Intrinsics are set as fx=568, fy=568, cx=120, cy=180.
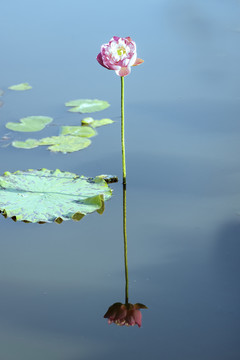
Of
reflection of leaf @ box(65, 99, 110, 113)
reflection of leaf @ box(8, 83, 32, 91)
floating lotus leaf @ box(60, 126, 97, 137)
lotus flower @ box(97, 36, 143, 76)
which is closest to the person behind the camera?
lotus flower @ box(97, 36, 143, 76)

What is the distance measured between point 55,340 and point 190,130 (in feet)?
4.10

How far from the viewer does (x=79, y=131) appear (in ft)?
7.54

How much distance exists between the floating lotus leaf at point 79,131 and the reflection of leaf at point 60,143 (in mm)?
35

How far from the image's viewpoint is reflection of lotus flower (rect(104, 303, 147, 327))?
4.32 feet

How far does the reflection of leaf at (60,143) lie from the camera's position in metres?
2.17

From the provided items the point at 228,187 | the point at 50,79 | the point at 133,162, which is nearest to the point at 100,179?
the point at 133,162

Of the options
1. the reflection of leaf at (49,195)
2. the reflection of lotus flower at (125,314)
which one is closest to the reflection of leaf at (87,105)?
the reflection of leaf at (49,195)

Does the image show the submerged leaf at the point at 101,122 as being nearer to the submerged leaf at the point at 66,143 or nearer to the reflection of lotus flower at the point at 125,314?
the submerged leaf at the point at 66,143

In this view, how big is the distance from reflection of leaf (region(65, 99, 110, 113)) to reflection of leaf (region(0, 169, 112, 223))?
2.12 feet

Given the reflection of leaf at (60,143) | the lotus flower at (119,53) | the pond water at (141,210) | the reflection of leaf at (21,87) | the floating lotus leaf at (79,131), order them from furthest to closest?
the reflection of leaf at (21,87), the floating lotus leaf at (79,131), the reflection of leaf at (60,143), the lotus flower at (119,53), the pond water at (141,210)

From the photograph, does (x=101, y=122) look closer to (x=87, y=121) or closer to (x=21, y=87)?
(x=87, y=121)

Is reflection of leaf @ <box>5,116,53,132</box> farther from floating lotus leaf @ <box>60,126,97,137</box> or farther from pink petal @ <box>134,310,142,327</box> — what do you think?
pink petal @ <box>134,310,142,327</box>

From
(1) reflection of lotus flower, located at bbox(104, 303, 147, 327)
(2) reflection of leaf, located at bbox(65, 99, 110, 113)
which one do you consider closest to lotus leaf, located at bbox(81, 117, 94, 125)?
(2) reflection of leaf, located at bbox(65, 99, 110, 113)

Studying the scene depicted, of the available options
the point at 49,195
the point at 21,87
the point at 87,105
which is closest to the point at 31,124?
the point at 87,105
